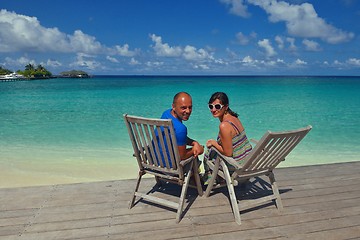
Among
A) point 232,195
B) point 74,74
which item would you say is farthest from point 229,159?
point 74,74

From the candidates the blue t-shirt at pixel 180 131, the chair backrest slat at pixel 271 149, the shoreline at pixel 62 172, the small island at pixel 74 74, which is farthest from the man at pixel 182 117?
the small island at pixel 74 74

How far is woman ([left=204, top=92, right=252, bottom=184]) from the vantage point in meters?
3.18

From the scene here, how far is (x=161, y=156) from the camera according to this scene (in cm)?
325

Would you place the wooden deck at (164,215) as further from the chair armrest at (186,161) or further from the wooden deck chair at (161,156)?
the chair armrest at (186,161)

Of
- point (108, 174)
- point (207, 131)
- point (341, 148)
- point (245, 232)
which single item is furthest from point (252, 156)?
point (207, 131)

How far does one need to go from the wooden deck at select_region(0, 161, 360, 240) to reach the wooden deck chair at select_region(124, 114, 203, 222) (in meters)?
0.24

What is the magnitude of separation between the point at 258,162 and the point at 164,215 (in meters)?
1.07

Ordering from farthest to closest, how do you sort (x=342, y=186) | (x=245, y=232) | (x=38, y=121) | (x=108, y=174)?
1. (x=38, y=121)
2. (x=108, y=174)
3. (x=342, y=186)
4. (x=245, y=232)

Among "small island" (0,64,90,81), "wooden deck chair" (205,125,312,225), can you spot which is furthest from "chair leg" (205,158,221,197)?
"small island" (0,64,90,81)

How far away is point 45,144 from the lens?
903cm

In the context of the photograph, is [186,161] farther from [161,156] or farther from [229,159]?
[229,159]

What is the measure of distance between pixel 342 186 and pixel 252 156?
1.85 meters

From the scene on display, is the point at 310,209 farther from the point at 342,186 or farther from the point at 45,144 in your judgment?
the point at 45,144

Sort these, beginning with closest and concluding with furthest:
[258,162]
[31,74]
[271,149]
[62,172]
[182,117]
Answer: [271,149], [258,162], [182,117], [62,172], [31,74]
